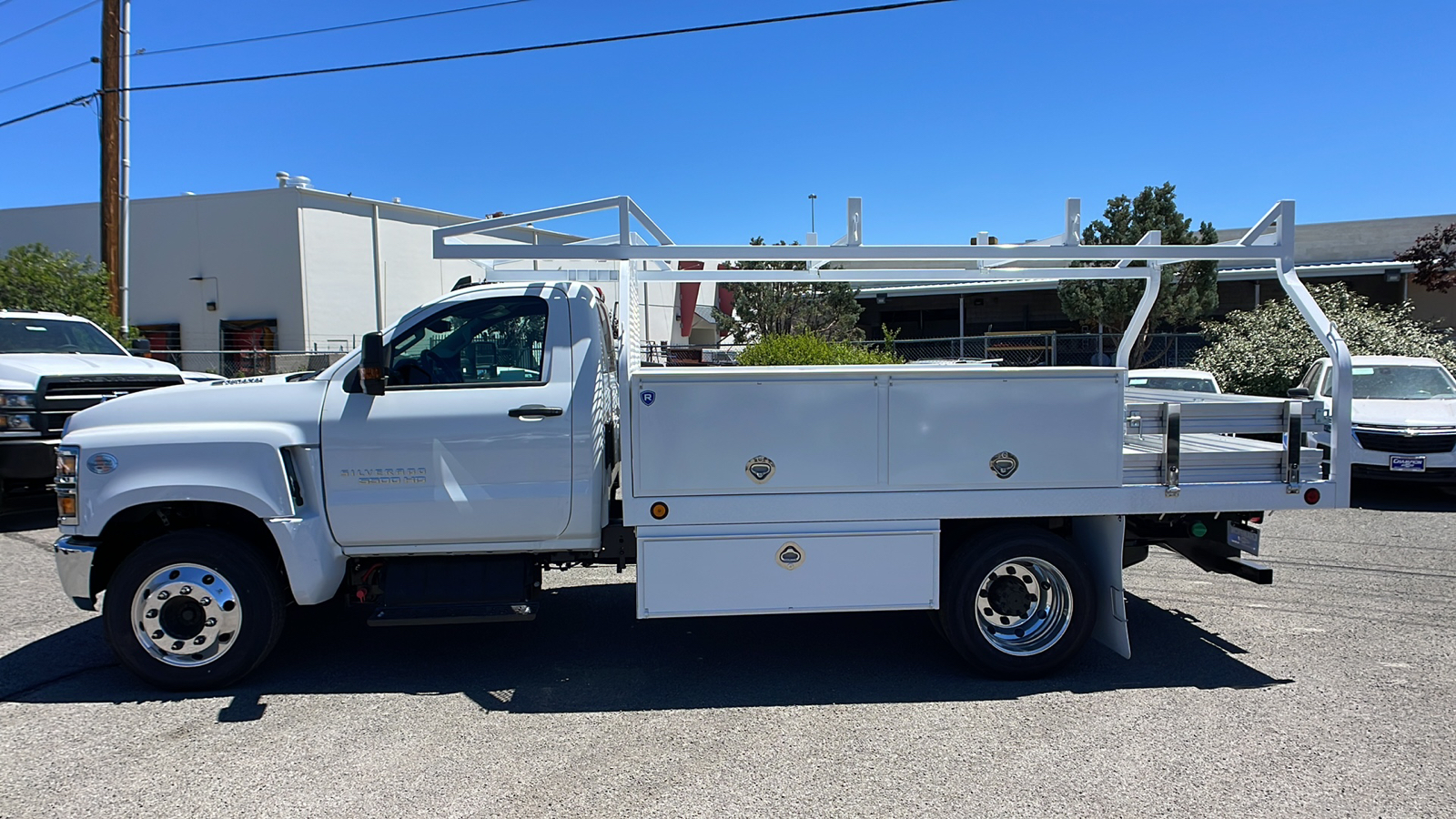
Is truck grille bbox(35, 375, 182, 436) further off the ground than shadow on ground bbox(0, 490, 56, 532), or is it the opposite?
truck grille bbox(35, 375, 182, 436)

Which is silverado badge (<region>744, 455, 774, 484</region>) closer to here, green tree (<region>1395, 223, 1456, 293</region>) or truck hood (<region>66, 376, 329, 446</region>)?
truck hood (<region>66, 376, 329, 446</region>)

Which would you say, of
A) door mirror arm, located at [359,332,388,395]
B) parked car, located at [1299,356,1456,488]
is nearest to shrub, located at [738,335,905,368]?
parked car, located at [1299,356,1456,488]

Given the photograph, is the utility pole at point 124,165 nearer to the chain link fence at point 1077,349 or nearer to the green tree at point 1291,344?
the chain link fence at point 1077,349

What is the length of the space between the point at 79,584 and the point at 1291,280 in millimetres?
7117

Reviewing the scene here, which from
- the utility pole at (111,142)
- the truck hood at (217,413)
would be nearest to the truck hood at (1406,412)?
the truck hood at (217,413)

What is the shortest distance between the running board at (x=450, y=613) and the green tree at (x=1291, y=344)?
48.5 ft

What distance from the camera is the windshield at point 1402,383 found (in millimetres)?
10938

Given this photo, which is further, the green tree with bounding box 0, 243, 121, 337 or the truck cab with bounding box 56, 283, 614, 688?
the green tree with bounding box 0, 243, 121, 337

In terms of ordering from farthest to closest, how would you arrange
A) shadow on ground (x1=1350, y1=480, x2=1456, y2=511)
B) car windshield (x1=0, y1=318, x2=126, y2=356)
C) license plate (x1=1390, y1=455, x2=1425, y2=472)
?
car windshield (x1=0, y1=318, x2=126, y2=356)
shadow on ground (x1=1350, y1=480, x2=1456, y2=511)
license plate (x1=1390, y1=455, x2=1425, y2=472)

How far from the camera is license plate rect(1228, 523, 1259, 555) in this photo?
5.04m

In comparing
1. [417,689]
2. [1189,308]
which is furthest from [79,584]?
[1189,308]

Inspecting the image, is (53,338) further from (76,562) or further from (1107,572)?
(1107,572)

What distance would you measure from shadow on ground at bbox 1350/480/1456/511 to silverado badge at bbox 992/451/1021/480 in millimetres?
7941

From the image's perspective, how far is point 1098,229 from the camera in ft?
74.6
